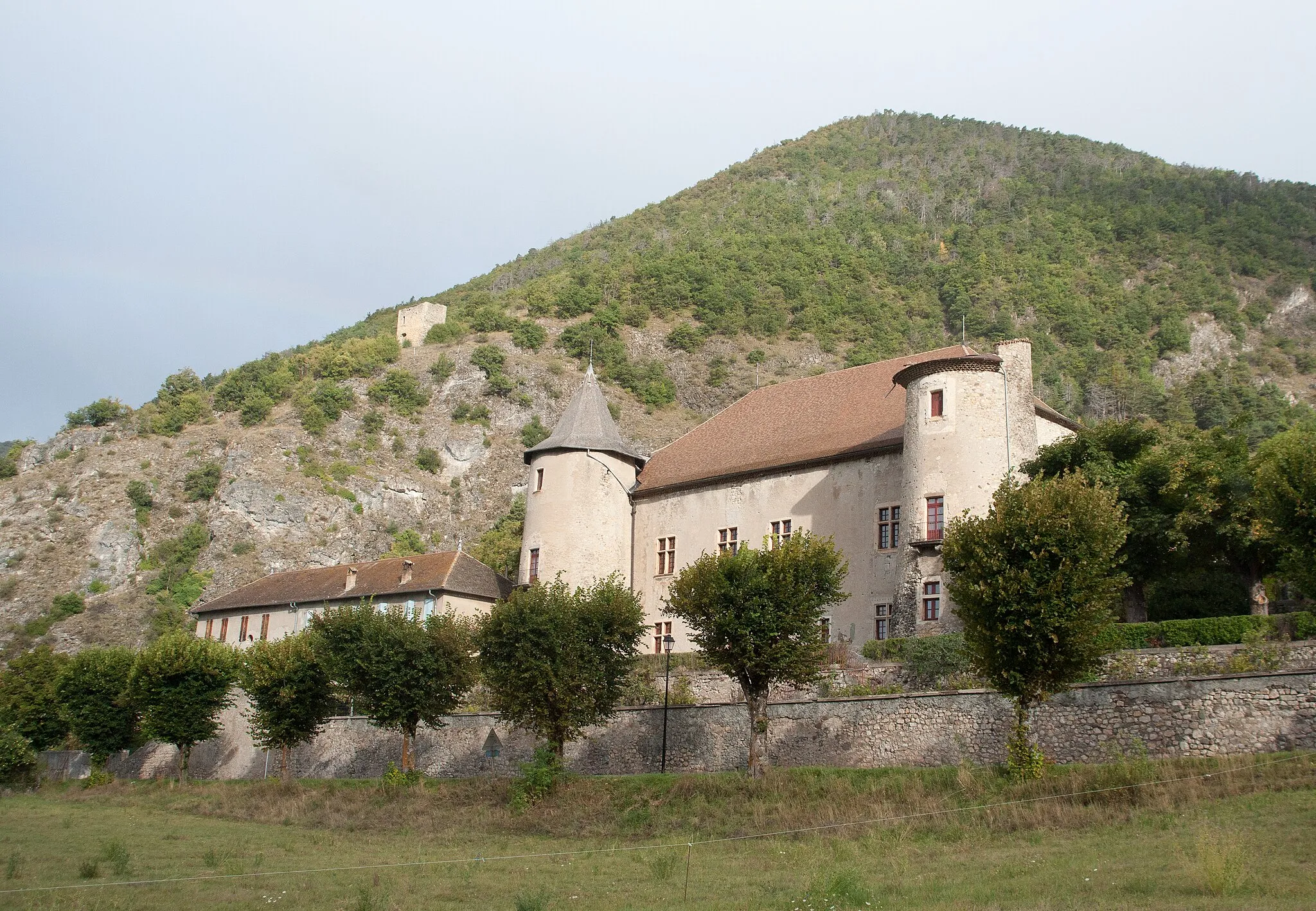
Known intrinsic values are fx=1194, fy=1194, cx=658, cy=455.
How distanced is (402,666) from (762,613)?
12856mm

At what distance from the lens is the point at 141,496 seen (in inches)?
3413

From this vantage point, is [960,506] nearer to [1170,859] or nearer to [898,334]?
[1170,859]

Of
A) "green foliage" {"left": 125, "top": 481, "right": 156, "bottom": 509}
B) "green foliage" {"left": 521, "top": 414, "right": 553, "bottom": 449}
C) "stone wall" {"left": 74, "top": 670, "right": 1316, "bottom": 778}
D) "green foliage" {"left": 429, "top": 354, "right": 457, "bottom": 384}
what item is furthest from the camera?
"green foliage" {"left": 429, "top": 354, "right": 457, "bottom": 384}

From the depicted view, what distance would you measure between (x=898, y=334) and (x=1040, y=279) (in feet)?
54.9

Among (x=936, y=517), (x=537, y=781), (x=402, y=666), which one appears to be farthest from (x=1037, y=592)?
(x=402, y=666)

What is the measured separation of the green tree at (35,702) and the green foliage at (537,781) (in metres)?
29.4

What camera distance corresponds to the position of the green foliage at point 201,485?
290ft

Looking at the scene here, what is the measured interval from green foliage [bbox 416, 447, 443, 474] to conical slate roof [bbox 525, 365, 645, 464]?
46.2 m

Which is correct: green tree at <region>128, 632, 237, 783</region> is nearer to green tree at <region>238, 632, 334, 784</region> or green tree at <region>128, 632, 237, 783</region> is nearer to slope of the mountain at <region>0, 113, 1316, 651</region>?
green tree at <region>238, 632, 334, 784</region>

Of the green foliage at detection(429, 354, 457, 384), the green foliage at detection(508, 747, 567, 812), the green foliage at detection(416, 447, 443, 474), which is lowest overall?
the green foliage at detection(508, 747, 567, 812)

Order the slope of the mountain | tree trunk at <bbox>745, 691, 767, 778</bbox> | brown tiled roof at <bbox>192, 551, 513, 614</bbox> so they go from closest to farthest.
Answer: tree trunk at <bbox>745, 691, 767, 778</bbox> < brown tiled roof at <bbox>192, 551, 513, 614</bbox> < the slope of the mountain

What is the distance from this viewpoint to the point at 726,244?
125 metres

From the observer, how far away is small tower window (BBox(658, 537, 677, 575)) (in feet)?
148

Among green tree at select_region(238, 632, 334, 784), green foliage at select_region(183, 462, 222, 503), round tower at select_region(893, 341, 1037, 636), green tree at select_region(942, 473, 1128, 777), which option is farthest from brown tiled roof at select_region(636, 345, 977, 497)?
green foliage at select_region(183, 462, 222, 503)
